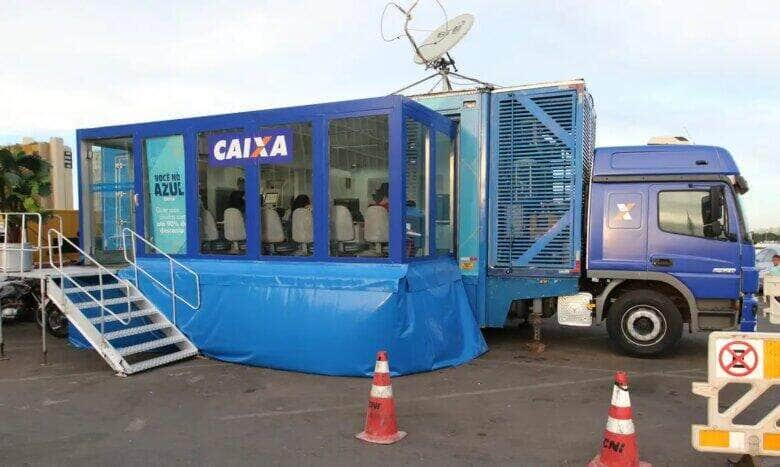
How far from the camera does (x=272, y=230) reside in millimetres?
7867

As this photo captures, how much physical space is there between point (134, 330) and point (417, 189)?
4.05m

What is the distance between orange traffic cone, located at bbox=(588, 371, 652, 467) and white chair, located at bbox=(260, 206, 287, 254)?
5007 mm

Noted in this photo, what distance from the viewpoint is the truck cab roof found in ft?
24.5

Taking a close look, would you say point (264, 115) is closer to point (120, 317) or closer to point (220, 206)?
point (220, 206)

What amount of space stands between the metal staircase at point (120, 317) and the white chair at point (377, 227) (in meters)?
2.48

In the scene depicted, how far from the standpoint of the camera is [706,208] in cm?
728

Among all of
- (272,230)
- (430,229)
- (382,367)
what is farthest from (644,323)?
(272,230)

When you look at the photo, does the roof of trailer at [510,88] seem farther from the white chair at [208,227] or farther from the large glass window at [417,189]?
the white chair at [208,227]

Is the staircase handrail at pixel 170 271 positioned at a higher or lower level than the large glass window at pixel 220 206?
lower

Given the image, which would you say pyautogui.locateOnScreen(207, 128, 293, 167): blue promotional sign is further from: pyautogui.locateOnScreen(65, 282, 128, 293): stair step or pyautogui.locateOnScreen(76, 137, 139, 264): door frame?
pyautogui.locateOnScreen(65, 282, 128, 293): stair step

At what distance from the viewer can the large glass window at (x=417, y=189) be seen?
7.31 m

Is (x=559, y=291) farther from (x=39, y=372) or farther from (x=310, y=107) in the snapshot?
(x=39, y=372)

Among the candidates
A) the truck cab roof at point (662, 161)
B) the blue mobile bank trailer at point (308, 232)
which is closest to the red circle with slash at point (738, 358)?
the blue mobile bank trailer at point (308, 232)

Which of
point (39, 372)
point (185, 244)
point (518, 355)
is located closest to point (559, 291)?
point (518, 355)
